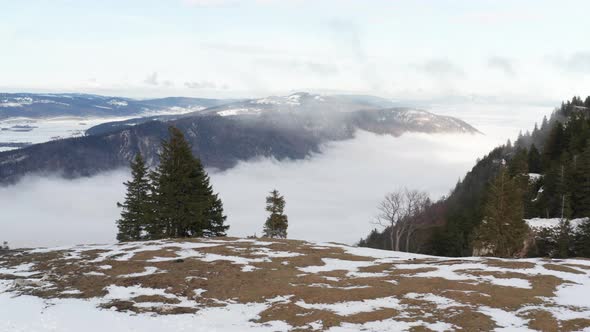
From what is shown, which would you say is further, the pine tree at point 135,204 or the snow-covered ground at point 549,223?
the snow-covered ground at point 549,223

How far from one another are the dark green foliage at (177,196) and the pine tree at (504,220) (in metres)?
34.2

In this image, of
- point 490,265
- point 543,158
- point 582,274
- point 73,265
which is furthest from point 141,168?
point 543,158

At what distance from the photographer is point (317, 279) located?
86.6 ft

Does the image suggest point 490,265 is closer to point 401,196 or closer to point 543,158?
point 401,196

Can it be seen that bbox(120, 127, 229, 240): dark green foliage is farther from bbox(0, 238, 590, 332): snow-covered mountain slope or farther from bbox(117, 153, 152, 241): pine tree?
bbox(0, 238, 590, 332): snow-covered mountain slope

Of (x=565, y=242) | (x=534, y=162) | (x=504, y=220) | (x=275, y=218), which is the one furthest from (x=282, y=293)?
(x=534, y=162)

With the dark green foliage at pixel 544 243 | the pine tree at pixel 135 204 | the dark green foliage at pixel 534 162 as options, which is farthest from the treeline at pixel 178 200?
the dark green foliage at pixel 534 162

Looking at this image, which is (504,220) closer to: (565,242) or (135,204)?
(565,242)

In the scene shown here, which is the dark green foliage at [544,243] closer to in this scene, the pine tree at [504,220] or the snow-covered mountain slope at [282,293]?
the pine tree at [504,220]

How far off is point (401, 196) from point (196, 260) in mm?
34581

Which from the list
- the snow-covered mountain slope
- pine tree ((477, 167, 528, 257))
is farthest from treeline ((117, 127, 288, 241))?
pine tree ((477, 167, 528, 257))

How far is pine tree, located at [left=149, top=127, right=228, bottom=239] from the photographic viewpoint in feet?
163

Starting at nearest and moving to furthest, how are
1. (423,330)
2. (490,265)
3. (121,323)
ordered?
(423,330), (121,323), (490,265)

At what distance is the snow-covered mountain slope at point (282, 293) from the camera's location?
734 inches
